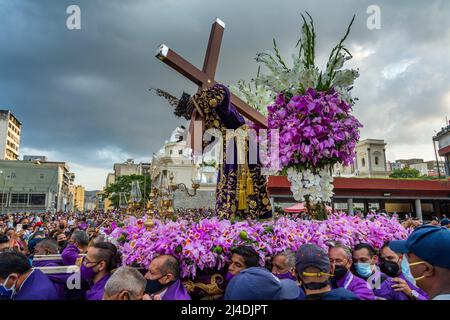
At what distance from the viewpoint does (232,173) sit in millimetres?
5184

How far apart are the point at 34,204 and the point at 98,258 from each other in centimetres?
8023

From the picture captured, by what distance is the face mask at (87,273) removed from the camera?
332 centimetres

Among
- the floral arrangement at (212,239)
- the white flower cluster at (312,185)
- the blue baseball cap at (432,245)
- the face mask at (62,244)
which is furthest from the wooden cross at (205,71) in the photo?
the face mask at (62,244)

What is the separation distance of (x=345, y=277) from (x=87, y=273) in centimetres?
261

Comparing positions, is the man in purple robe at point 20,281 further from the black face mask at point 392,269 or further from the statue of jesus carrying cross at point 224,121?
the black face mask at point 392,269

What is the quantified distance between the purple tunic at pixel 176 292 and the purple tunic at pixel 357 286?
145 cm

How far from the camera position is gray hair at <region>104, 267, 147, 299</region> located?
2.33 m

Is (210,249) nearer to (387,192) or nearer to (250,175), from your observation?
(250,175)

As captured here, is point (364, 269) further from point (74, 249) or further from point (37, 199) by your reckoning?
point (37, 199)

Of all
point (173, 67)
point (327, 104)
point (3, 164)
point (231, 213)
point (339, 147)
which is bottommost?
point (231, 213)

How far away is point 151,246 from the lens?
330 centimetres
